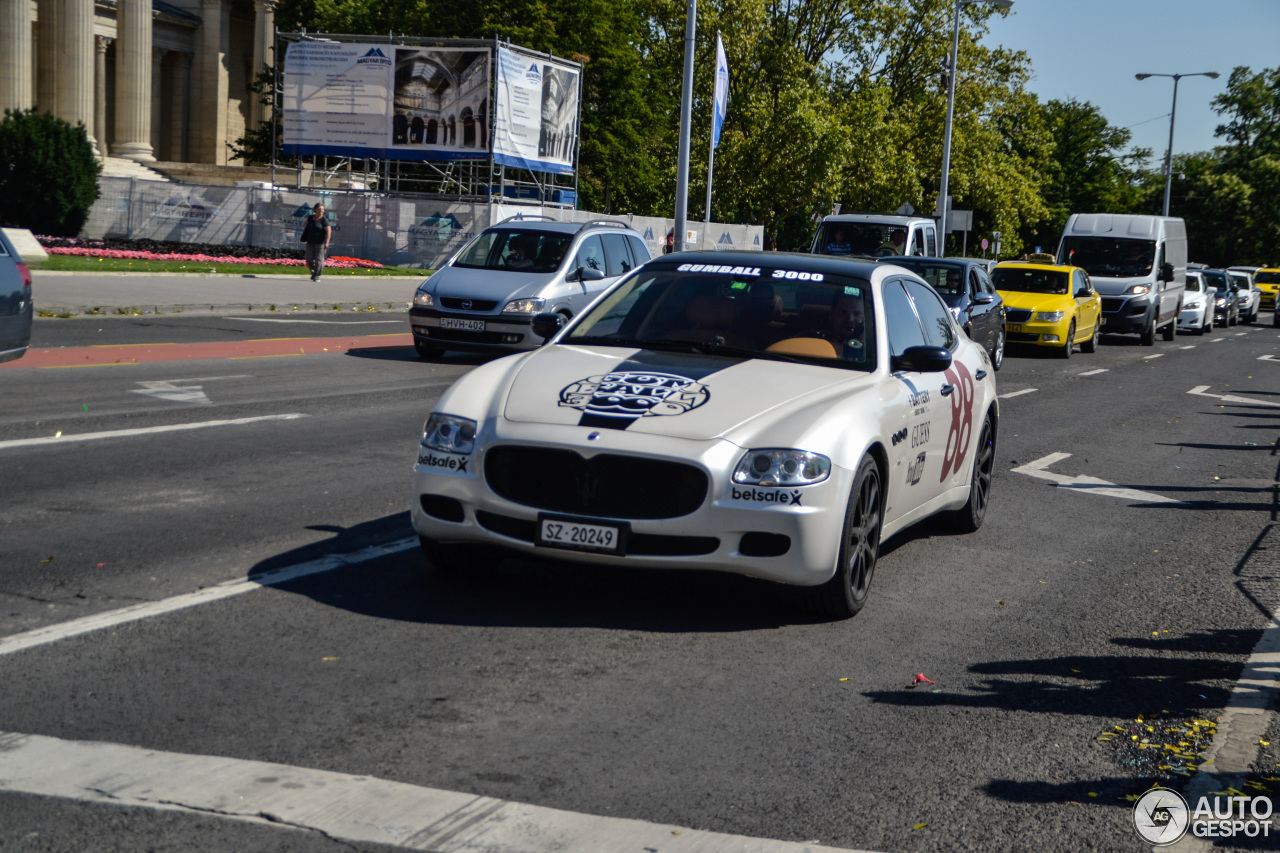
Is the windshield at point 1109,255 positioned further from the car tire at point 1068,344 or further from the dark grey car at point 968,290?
the dark grey car at point 968,290

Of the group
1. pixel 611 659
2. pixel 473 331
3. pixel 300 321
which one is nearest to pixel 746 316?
pixel 611 659

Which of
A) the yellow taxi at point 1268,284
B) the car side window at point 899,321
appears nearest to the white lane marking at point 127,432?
the car side window at point 899,321

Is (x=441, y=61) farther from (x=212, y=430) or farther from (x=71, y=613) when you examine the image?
(x=71, y=613)

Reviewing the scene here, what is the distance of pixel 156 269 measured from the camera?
1195 inches

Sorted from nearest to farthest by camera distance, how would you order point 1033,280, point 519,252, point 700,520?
point 700,520 < point 519,252 < point 1033,280

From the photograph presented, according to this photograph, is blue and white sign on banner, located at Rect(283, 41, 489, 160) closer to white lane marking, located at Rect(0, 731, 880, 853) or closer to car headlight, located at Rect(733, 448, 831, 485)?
car headlight, located at Rect(733, 448, 831, 485)

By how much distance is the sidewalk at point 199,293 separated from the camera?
Result: 870 inches

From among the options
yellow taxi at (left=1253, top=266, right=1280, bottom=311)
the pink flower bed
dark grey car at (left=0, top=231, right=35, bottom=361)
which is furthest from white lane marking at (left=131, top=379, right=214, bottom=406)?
yellow taxi at (left=1253, top=266, right=1280, bottom=311)

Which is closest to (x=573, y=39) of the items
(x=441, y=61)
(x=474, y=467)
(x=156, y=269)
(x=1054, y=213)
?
(x=441, y=61)

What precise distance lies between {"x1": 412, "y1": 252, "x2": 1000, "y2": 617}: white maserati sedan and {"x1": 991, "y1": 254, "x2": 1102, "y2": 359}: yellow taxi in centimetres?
1876

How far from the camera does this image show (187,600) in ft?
18.9

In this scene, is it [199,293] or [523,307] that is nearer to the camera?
[523,307]

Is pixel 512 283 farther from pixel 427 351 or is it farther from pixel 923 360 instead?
pixel 923 360

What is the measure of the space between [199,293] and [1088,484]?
18.6 metres
